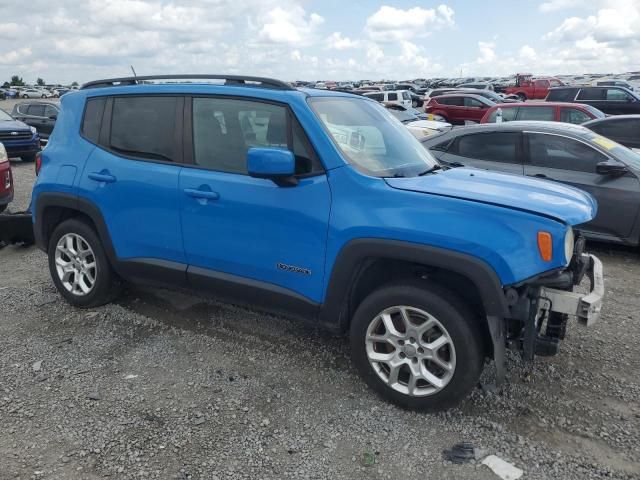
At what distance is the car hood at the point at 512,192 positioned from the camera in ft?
9.39

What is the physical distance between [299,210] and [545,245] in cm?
140

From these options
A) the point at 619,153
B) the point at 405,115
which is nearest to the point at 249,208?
the point at 619,153

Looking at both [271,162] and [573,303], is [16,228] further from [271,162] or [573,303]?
[573,303]

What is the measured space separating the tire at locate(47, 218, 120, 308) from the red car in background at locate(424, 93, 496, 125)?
1897 centimetres

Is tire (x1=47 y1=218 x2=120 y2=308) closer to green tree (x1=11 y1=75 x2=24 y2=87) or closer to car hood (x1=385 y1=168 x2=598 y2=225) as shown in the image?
car hood (x1=385 y1=168 x2=598 y2=225)

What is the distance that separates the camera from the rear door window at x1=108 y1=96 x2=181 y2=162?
3826 millimetres

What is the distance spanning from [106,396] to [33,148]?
38.4 feet

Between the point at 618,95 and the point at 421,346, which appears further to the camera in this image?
the point at 618,95

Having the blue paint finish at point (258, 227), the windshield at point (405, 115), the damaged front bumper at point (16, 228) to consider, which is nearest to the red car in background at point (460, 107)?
the windshield at point (405, 115)

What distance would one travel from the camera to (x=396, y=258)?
9.72 ft

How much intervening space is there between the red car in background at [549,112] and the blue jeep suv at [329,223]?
8754 mm

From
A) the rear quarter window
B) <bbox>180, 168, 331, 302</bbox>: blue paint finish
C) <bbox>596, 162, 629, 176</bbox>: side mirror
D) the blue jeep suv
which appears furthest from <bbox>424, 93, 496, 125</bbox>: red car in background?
<bbox>180, 168, 331, 302</bbox>: blue paint finish

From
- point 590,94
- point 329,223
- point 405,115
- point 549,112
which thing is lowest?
point 329,223

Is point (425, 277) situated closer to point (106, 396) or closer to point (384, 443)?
point (384, 443)
